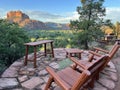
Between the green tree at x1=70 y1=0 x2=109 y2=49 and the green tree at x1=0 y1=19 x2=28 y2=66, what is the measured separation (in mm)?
3074

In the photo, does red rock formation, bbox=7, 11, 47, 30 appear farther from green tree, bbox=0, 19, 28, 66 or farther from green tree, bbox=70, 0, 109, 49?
green tree, bbox=70, 0, 109, 49

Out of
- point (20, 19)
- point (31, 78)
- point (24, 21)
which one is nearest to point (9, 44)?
point (31, 78)

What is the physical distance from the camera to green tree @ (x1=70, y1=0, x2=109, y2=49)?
8.18 metres

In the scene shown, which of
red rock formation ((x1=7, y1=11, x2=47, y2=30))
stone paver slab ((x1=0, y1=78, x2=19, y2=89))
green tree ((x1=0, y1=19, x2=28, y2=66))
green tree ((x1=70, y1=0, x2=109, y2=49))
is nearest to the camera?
stone paver slab ((x1=0, y1=78, x2=19, y2=89))

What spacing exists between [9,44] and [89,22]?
13.0 ft

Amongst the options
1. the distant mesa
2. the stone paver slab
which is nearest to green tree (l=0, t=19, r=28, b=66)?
the distant mesa

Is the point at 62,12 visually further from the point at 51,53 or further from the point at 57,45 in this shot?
the point at 51,53

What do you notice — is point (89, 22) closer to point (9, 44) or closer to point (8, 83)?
point (9, 44)

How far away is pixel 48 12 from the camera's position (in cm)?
1878

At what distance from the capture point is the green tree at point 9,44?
5422mm

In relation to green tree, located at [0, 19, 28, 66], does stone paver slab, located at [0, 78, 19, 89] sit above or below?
below

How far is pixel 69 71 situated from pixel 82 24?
18.0ft

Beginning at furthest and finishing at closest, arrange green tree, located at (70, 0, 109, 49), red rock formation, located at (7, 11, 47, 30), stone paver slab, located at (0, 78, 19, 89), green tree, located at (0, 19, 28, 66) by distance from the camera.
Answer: red rock formation, located at (7, 11, 47, 30), green tree, located at (70, 0, 109, 49), green tree, located at (0, 19, 28, 66), stone paver slab, located at (0, 78, 19, 89)

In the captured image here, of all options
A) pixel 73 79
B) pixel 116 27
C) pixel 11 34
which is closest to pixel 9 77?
pixel 73 79
